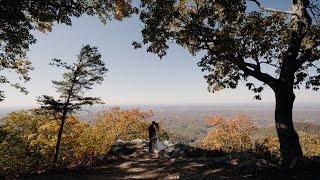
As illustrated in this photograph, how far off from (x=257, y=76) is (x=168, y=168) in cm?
737

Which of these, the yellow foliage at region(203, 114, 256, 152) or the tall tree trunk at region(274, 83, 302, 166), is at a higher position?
the tall tree trunk at region(274, 83, 302, 166)

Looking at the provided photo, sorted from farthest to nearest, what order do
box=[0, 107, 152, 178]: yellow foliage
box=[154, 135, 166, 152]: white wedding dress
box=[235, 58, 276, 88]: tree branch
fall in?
box=[0, 107, 152, 178]: yellow foliage, box=[154, 135, 166, 152]: white wedding dress, box=[235, 58, 276, 88]: tree branch

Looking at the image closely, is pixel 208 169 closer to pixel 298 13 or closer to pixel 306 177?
pixel 306 177

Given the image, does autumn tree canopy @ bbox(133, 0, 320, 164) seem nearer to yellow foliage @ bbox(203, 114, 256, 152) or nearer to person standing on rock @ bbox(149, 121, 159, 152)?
person standing on rock @ bbox(149, 121, 159, 152)

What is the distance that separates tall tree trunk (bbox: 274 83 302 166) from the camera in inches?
639

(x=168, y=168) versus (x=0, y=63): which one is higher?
(x=0, y=63)

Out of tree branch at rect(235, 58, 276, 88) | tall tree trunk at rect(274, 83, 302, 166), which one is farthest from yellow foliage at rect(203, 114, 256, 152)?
tall tree trunk at rect(274, 83, 302, 166)

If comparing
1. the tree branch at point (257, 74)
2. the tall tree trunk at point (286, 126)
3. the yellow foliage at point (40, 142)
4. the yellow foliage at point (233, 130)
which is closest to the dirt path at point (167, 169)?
the tall tree trunk at point (286, 126)

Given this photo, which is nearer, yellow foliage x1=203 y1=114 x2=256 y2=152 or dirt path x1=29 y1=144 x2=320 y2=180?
dirt path x1=29 y1=144 x2=320 y2=180

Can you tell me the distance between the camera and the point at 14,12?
13367 mm

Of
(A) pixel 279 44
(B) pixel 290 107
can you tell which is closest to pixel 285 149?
(B) pixel 290 107

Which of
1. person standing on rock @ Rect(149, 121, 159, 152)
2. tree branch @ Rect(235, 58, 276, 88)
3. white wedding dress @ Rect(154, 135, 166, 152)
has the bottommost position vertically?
white wedding dress @ Rect(154, 135, 166, 152)

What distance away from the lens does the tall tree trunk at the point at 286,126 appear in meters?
16.2

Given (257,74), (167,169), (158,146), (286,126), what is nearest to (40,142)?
(158,146)
